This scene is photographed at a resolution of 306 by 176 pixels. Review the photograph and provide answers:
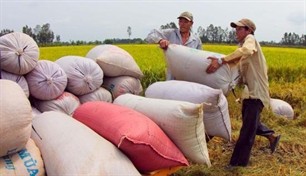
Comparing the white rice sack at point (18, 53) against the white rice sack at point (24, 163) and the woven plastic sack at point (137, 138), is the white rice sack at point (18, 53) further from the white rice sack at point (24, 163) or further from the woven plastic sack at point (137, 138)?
the white rice sack at point (24, 163)

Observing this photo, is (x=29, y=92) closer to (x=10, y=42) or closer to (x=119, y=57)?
(x=10, y=42)

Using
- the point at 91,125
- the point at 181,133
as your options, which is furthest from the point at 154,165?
the point at 91,125

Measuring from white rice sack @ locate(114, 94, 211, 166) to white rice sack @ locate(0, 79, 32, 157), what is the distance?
84 cm

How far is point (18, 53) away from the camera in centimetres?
304

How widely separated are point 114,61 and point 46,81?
2.75ft

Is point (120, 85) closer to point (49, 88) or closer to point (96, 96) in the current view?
point (96, 96)

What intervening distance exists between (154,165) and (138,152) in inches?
6.5

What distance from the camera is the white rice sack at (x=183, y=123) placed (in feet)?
8.10

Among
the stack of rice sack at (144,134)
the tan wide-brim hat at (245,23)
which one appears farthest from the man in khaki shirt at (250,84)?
the stack of rice sack at (144,134)

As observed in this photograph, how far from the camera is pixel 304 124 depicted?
605cm

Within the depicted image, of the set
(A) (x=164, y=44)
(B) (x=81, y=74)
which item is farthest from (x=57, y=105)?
(A) (x=164, y=44)

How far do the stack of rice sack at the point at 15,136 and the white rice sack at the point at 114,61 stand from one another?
172cm

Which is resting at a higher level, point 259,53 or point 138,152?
point 259,53

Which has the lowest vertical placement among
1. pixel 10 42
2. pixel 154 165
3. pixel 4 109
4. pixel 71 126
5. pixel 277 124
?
pixel 277 124
